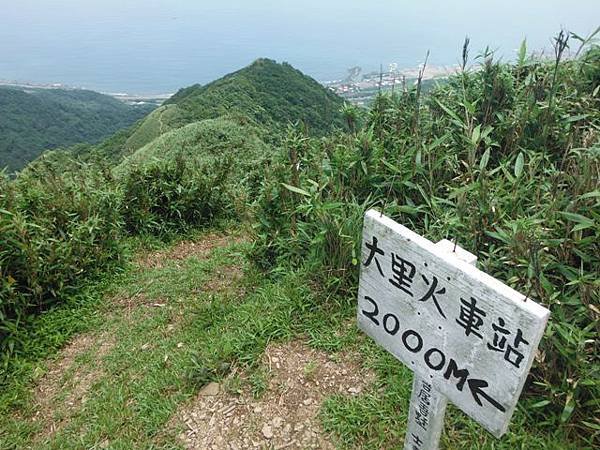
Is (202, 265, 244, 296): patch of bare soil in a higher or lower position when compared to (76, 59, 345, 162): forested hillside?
higher

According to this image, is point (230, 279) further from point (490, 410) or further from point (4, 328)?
point (490, 410)

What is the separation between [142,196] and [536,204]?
138 inches

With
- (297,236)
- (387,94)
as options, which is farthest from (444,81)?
(297,236)

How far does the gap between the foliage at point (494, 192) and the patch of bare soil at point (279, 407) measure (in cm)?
51

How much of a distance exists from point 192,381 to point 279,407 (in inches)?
21.0

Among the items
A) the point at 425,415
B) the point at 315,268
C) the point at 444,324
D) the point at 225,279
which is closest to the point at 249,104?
the point at 225,279

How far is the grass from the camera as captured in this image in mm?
2068

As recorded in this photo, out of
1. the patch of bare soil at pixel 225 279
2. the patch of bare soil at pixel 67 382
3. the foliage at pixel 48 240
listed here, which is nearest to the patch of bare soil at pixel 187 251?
the foliage at pixel 48 240

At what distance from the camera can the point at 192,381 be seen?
7.93 feet

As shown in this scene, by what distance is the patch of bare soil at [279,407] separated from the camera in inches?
82.4

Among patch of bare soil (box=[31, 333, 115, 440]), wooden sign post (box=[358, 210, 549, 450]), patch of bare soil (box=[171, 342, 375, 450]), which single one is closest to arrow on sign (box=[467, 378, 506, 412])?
wooden sign post (box=[358, 210, 549, 450])

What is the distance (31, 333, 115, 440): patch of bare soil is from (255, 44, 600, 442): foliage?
1340mm

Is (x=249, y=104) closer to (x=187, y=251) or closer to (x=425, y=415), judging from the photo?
(x=187, y=251)

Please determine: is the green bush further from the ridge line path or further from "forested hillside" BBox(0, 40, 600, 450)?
the ridge line path
